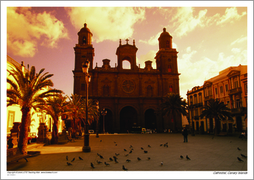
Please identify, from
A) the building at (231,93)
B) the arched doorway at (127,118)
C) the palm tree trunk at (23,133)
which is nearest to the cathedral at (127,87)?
the arched doorway at (127,118)

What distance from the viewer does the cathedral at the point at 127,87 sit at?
157 feet

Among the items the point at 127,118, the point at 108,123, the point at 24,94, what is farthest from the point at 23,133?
the point at 127,118

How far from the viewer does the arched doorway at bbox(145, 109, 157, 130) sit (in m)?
49.7

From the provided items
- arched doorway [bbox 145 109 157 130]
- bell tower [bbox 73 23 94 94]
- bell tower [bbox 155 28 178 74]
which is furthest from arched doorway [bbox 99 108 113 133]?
bell tower [bbox 155 28 178 74]

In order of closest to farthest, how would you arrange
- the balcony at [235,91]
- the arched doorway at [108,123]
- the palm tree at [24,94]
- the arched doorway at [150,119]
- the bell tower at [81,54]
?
1. the palm tree at [24,94]
2. the balcony at [235,91]
3. the arched doorway at [108,123]
4. the bell tower at [81,54]
5. the arched doorway at [150,119]

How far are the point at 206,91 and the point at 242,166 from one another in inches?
1563

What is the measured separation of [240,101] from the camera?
110 ft

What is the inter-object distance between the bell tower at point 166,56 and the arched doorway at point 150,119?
11027 millimetres

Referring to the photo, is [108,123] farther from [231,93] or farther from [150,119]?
[231,93]

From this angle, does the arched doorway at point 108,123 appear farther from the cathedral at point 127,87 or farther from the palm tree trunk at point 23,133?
the palm tree trunk at point 23,133

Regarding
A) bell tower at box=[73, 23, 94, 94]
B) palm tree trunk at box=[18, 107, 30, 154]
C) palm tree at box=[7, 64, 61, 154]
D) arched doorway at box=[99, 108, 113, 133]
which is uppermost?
bell tower at box=[73, 23, 94, 94]

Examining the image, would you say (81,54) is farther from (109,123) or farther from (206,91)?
(206,91)

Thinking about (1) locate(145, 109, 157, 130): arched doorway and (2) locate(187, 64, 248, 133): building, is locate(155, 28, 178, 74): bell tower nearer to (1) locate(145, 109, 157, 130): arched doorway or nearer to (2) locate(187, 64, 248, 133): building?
(2) locate(187, 64, 248, 133): building

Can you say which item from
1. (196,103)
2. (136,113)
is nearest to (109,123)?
(136,113)
